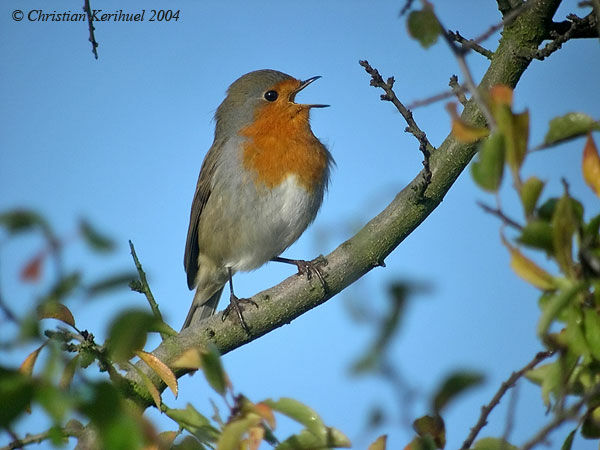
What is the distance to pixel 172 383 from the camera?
63.6 inches

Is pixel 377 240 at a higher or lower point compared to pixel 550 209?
higher

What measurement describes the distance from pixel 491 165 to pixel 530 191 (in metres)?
0.06

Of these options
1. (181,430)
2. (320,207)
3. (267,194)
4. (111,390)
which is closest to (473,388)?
(111,390)

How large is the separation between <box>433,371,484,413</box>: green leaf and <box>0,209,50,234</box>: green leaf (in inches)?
24.7

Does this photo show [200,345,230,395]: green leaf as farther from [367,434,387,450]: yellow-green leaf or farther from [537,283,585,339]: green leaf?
[537,283,585,339]: green leaf

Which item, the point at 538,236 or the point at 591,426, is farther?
the point at 591,426

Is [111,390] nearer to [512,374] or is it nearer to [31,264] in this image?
[31,264]

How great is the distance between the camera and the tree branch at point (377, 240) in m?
2.70

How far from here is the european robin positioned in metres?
4.61

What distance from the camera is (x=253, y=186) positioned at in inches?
181

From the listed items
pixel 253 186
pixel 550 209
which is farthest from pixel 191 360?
pixel 253 186

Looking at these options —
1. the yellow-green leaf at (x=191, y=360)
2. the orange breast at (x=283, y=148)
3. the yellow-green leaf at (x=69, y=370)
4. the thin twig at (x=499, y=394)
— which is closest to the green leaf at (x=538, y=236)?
the thin twig at (x=499, y=394)

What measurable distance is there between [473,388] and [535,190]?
0.97 feet

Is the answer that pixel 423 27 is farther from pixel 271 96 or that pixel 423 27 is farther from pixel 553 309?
pixel 271 96
